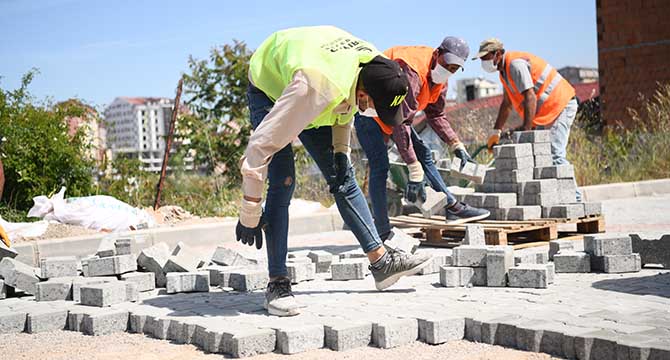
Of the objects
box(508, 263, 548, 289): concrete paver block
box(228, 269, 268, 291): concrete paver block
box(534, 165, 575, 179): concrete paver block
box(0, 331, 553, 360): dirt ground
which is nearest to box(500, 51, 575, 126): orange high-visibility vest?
box(534, 165, 575, 179): concrete paver block

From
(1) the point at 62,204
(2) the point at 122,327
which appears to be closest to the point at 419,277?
(2) the point at 122,327

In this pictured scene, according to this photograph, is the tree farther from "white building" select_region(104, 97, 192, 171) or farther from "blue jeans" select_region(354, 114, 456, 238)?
"white building" select_region(104, 97, 192, 171)

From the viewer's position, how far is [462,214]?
7.37m

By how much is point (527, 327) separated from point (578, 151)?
36.0ft

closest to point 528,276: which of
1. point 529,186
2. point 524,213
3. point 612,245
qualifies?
point 612,245

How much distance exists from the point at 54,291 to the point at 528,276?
322cm

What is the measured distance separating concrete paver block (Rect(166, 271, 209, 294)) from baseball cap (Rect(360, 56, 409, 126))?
1.94m

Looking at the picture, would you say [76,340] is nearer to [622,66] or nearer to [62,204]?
[62,204]

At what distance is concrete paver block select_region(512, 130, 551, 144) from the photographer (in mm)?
7883

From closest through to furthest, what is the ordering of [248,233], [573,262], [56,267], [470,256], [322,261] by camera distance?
[248,233] < [470,256] < [573,262] < [56,267] < [322,261]

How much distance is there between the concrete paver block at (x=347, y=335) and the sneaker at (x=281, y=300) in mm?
477

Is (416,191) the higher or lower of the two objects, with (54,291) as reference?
higher

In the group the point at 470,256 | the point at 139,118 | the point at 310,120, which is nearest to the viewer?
the point at 310,120

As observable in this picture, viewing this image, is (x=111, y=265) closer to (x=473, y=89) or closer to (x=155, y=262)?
(x=155, y=262)
